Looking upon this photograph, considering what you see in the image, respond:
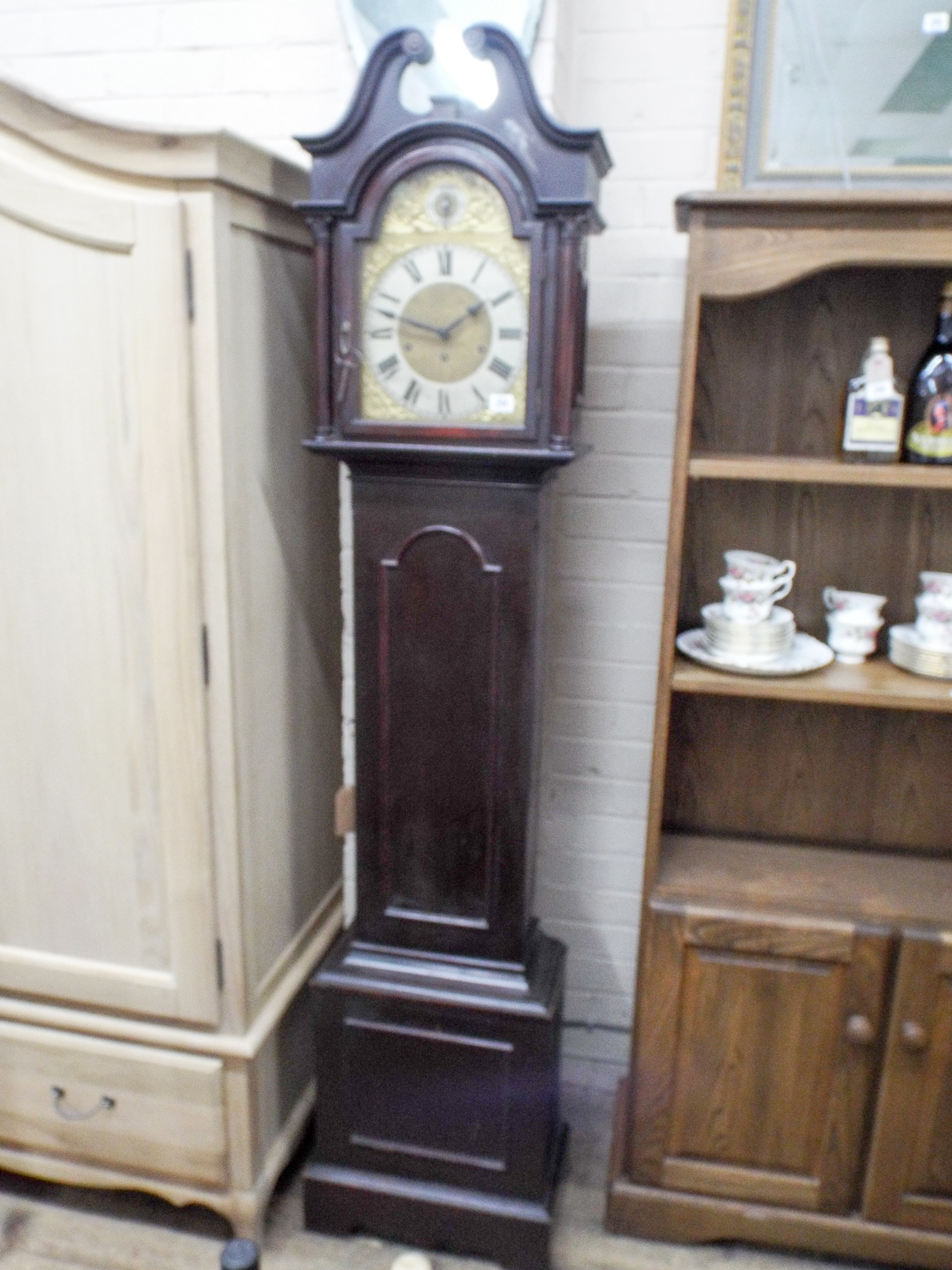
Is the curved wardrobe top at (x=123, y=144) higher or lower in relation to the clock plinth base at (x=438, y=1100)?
higher

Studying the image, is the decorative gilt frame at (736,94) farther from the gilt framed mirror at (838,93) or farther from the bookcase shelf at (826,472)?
the bookcase shelf at (826,472)

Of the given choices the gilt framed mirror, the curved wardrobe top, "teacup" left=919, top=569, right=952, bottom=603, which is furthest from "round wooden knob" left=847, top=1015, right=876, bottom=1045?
the curved wardrobe top

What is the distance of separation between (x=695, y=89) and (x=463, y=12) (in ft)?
1.30

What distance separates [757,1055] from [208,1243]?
0.95 metres

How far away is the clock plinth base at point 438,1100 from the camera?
1.58m

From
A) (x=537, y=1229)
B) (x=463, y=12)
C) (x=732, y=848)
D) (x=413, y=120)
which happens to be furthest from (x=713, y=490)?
(x=537, y=1229)

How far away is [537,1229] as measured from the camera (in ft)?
5.26

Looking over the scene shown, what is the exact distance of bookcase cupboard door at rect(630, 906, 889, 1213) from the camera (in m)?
1.54

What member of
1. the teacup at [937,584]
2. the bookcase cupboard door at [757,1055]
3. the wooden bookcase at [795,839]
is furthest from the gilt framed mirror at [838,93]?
the bookcase cupboard door at [757,1055]

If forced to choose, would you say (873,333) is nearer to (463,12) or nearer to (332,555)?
(463,12)

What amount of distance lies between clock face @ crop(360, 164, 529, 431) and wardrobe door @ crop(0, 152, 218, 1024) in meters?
0.27

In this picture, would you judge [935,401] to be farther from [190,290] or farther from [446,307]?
[190,290]

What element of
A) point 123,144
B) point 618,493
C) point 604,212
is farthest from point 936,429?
point 123,144

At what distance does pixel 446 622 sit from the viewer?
149 centimetres
